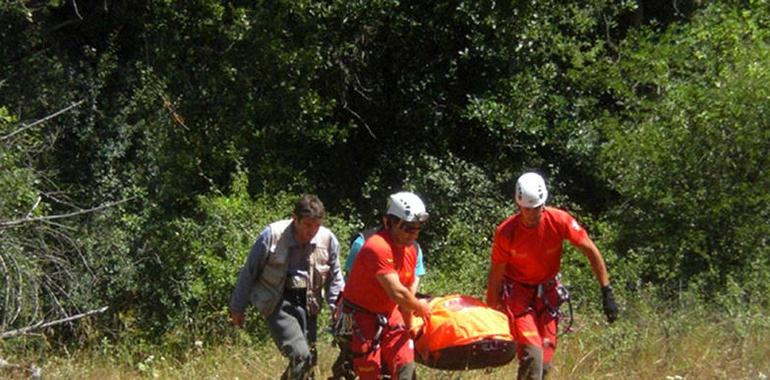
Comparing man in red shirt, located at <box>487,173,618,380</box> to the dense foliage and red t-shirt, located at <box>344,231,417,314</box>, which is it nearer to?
red t-shirt, located at <box>344,231,417,314</box>

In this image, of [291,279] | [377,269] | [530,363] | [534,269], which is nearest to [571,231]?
[534,269]

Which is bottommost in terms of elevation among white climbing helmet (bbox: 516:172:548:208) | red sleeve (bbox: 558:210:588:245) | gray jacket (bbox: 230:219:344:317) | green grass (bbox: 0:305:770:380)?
green grass (bbox: 0:305:770:380)

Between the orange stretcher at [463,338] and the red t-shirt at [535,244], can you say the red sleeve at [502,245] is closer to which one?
the red t-shirt at [535,244]

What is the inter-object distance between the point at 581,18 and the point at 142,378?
7950mm

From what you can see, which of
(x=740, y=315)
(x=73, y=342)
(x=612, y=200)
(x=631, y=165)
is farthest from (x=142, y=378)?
(x=612, y=200)

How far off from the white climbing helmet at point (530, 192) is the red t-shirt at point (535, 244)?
23cm

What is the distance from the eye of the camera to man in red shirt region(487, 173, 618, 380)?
7688mm

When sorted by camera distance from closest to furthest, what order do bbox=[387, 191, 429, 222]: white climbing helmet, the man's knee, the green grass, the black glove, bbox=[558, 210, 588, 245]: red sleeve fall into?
bbox=[387, 191, 429, 222]: white climbing helmet < the man's knee < the black glove < bbox=[558, 210, 588, 245]: red sleeve < the green grass

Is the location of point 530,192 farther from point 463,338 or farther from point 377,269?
point 377,269

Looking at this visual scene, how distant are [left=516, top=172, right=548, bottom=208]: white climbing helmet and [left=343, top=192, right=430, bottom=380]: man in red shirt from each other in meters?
0.79

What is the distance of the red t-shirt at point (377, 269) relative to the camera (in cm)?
698

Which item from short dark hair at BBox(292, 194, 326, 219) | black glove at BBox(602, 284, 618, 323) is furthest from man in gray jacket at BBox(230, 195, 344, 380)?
black glove at BBox(602, 284, 618, 323)

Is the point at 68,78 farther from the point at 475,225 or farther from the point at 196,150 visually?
the point at 475,225

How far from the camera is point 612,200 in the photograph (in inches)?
597
